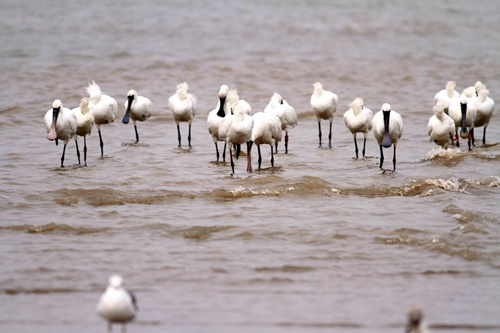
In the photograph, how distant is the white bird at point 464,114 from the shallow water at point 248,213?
0.38 meters

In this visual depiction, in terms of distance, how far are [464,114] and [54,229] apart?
8689mm

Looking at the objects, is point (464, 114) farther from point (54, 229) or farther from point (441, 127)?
point (54, 229)

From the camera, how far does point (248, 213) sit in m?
12.3

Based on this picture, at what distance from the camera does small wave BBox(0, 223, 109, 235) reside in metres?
11.3

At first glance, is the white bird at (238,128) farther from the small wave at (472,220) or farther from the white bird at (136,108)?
the white bird at (136,108)

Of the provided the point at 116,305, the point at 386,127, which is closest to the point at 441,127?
the point at 386,127

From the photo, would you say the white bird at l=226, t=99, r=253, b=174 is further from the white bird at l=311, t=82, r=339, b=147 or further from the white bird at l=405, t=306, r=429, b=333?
the white bird at l=405, t=306, r=429, b=333

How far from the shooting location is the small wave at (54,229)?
11.3m

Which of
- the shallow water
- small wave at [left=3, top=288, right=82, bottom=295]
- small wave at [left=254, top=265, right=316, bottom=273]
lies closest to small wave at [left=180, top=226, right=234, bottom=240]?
the shallow water

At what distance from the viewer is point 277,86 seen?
25906 millimetres

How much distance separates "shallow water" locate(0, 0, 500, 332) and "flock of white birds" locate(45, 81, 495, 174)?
0.44 m

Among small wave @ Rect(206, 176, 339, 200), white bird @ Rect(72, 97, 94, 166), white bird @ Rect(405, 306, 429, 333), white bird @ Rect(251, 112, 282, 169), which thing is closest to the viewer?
white bird @ Rect(405, 306, 429, 333)

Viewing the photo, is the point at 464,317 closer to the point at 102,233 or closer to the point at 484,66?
the point at 102,233

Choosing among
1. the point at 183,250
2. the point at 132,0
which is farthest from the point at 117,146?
the point at 132,0
